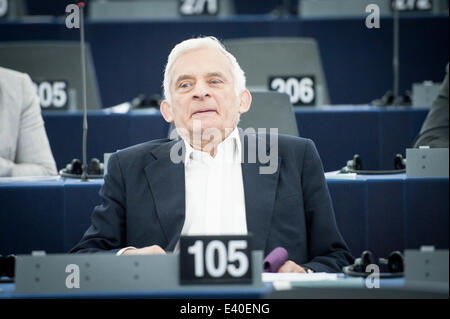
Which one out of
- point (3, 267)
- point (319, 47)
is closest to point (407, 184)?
point (3, 267)

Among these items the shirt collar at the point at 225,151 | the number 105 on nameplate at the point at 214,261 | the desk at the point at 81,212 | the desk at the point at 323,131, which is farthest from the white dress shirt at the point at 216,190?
the desk at the point at 323,131

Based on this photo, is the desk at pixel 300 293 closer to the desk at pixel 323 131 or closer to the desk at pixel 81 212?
the desk at pixel 81 212

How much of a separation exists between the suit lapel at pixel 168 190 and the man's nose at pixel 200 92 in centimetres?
21

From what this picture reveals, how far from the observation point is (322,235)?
250cm

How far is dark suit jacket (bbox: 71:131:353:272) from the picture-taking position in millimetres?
2459

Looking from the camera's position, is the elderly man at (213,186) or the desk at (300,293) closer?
the desk at (300,293)

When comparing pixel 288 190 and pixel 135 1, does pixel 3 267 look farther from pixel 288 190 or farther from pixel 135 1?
pixel 135 1

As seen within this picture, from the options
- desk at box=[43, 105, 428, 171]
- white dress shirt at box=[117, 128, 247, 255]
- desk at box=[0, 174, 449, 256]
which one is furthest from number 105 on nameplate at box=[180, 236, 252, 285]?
desk at box=[43, 105, 428, 171]

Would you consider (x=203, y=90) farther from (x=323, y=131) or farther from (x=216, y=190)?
(x=323, y=131)

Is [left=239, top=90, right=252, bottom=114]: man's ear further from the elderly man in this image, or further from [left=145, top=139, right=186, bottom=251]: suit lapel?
[left=145, top=139, right=186, bottom=251]: suit lapel

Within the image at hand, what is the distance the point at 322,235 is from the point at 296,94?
6.62 ft

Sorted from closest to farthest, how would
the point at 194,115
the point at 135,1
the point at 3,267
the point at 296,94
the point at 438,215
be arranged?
the point at 3,267 → the point at 438,215 → the point at 194,115 → the point at 296,94 → the point at 135,1

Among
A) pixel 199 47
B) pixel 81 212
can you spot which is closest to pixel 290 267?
pixel 199 47

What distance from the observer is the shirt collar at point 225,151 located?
254 cm
